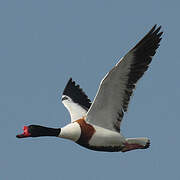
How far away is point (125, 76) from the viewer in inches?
525

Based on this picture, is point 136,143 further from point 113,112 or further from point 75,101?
point 75,101

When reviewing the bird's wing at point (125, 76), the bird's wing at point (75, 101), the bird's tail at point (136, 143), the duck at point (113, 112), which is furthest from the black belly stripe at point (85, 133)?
the bird's wing at point (75, 101)

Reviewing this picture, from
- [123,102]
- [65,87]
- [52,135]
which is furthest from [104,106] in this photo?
[65,87]

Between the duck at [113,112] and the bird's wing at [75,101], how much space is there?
3.13 feet

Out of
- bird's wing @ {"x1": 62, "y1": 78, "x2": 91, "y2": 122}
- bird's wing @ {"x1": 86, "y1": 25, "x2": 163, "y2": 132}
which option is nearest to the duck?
bird's wing @ {"x1": 86, "y1": 25, "x2": 163, "y2": 132}

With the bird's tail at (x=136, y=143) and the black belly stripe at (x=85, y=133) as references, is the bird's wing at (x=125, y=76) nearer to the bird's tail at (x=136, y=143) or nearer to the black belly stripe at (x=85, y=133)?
the black belly stripe at (x=85, y=133)

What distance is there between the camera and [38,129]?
46.0 ft

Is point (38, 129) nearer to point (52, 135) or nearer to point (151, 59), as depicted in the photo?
point (52, 135)

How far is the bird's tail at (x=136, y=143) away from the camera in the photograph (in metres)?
14.3

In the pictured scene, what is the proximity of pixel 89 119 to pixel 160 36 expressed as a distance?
2.32m

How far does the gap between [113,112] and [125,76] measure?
99cm

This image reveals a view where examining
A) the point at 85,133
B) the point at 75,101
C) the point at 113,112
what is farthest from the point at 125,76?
the point at 75,101

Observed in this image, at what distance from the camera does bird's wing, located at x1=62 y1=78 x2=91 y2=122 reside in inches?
621

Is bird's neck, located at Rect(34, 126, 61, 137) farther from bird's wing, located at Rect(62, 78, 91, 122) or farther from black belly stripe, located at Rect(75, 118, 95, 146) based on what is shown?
bird's wing, located at Rect(62, 78, 91, 122)
